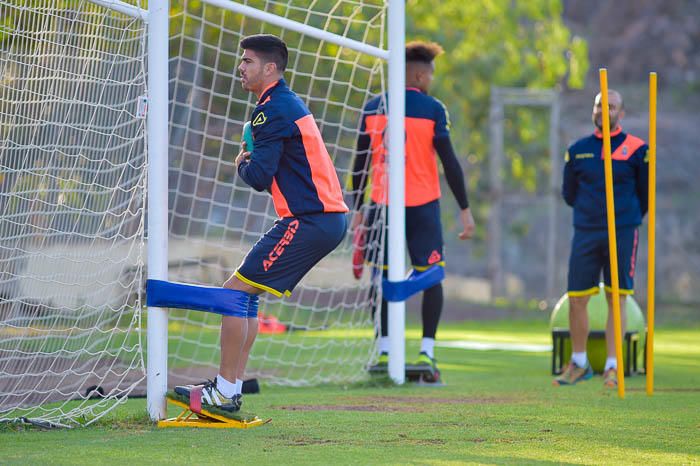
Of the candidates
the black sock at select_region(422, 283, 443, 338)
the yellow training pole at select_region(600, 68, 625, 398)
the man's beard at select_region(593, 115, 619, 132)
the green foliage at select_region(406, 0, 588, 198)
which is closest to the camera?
the yellow training pole at select_region(600, 68, 625, 398)

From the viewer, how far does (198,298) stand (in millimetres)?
5793

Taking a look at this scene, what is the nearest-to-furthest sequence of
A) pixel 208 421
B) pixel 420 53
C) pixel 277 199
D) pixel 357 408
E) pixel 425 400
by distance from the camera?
pixel 208 421, pixel 277 199, pixel 357 408, pixel 425 400, pixel 420 53

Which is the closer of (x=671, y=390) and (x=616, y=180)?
(x=671, y=390)

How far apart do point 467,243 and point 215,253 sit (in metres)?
5.85

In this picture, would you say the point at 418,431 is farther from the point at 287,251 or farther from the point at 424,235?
the point at 424,235

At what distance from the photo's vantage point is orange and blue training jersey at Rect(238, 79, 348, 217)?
568cm

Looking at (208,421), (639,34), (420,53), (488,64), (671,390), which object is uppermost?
(639,34)

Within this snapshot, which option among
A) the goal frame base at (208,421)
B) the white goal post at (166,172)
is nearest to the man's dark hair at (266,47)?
the white goal post at (166,172)

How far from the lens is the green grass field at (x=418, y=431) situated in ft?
15.6

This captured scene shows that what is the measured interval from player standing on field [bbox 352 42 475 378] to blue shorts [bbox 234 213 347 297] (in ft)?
7.85

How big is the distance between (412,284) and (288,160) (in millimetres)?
2405

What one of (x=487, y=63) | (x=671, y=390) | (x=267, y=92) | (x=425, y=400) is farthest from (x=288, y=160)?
(x=487, y=63)

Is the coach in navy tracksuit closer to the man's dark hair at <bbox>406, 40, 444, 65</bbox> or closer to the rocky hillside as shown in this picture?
the man's dark hair at <bbox>406, 40, 444, 65</bbox>

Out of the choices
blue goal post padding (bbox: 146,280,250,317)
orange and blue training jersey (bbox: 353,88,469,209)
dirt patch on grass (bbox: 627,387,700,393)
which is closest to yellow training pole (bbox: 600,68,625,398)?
dirt patch on grass (bbox: 627,387,700,393)
